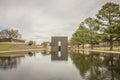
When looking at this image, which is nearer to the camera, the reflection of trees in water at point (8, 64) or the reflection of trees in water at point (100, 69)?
the reflection of trees in water at point (100, 69)

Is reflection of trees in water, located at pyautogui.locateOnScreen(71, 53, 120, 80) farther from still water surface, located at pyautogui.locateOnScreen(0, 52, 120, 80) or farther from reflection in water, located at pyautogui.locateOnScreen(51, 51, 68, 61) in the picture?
reflection in water, located at pyautogui.locateOnScreen(51, 51, 68, 61)

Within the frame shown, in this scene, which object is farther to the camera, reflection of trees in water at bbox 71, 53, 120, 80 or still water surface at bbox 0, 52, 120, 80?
still water surface at bbox 0, 52, 120, 80

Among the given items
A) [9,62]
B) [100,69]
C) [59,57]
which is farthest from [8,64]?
[59,57]

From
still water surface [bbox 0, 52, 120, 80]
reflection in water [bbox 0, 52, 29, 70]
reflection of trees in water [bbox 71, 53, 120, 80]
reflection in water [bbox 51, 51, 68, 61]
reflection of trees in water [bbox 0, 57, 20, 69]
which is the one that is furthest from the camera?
reflection in water [bbox 51, 51, 68, 61]

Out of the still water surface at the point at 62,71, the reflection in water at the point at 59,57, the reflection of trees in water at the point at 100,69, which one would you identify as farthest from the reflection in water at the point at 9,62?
the reflection of trees in water at the point at 100,69

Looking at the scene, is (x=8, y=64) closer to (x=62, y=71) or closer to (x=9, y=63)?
(x=9, y=63)

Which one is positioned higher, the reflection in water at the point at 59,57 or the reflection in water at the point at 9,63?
the reflection in water at the point at 9,63

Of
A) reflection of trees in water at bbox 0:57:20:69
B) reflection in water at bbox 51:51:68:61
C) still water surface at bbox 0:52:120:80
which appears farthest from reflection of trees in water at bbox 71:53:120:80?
reflection in water at bbox 51:51:68:61

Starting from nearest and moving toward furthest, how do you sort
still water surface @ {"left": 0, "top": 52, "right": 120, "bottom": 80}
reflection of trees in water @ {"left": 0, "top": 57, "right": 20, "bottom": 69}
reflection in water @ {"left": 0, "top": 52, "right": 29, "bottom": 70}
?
still water surface @ {"left": 0, "top": 52, "right": 120, "bottom": 80} < reflection of trees in water @ {"left": 0, "top": 57, "right": 20, "bottom": 69} < reflection in water @ {"left": 0, "top": 52, "right": 29, "bottom": 70}

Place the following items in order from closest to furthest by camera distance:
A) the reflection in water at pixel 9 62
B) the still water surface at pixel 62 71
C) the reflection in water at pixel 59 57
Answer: the still water surface at pixel 62 71
the reflection in water at pixel 9 62
the reflection in water at pixel 59 57

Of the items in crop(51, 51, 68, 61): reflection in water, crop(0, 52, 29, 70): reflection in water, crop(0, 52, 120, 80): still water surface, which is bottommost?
crop(51, 51, 68, 61): reflection in water

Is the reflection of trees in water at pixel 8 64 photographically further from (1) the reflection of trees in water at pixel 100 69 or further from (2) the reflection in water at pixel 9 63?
(1) the reflection of trees in water at pixel 100 69

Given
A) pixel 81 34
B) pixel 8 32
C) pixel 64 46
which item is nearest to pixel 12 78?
pixel 81 34

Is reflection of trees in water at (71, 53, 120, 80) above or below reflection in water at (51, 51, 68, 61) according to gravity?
above
